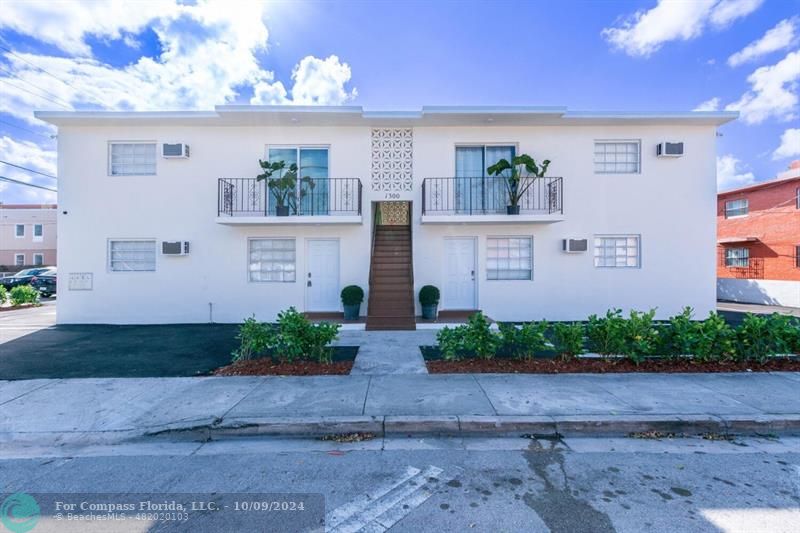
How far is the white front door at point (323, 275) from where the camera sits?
388 inches

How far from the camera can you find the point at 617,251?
32.8 ft

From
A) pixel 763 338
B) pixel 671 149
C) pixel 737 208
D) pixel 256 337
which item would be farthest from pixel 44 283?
pixel 737 208

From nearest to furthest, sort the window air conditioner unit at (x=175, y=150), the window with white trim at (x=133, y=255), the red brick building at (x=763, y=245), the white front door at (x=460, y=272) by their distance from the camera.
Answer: the window air conditioner unit at (x=175, y=150) → the window with white trim at (x=133, y=255) → the white front door at (x=460, y=272) → the red brick building at (x=763, y=245)

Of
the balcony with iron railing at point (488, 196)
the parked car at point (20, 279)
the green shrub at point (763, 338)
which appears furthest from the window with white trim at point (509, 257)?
the parked car at point (20, 279)

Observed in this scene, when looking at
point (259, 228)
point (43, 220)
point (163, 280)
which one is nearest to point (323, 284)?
point (259, 228)

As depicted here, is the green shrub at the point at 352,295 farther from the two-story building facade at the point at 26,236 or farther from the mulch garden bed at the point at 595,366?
the two-story building facade at the point at 26,236

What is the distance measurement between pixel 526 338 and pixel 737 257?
65.4 ft

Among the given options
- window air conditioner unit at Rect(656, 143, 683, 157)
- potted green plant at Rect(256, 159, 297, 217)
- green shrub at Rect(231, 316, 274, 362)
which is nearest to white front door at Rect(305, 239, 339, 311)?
potted green plant at Rect(256, 159, 297, 217)

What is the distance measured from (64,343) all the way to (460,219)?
9689 millimetres

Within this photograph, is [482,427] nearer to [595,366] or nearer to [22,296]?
[595,366]

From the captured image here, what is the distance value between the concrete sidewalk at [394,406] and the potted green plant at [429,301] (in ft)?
12.6

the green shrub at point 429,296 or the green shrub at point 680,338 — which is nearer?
the green shrub at point 680,338

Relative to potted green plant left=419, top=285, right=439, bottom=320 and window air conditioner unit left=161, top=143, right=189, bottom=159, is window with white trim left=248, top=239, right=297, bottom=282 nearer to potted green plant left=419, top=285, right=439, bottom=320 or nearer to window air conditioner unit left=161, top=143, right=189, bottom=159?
window air conditioner unit left=161, top=143, right=189, bottom=159

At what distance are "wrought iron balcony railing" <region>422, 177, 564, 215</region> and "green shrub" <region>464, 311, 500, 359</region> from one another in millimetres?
4621
